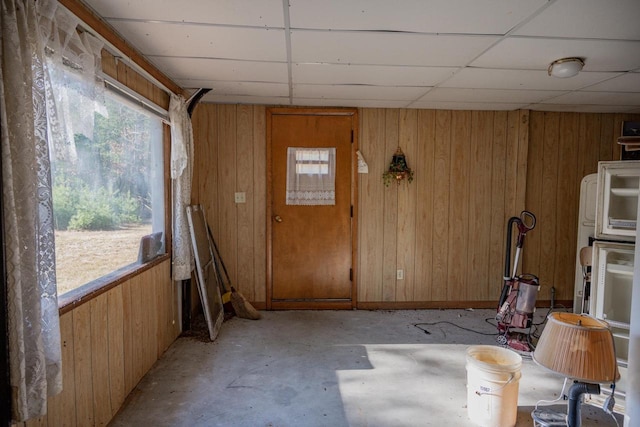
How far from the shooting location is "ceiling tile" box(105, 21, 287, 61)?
2133 millimetres

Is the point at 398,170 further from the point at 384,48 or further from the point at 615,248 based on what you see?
the point at 615,248

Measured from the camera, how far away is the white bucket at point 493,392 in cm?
206

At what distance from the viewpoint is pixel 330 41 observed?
228cm

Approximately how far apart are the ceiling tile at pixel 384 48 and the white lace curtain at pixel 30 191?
4.26 feet

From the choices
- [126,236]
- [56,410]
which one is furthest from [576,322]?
[126,236]

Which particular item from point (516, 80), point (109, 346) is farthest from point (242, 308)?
point (516, 80)

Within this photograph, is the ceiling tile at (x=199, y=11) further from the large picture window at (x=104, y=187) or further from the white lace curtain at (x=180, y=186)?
the white lace curtain at (x=180, y=186)

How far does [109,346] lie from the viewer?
7.04 feet

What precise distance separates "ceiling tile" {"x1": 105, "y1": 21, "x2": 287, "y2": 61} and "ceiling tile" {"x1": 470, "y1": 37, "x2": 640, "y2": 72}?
1439 mm

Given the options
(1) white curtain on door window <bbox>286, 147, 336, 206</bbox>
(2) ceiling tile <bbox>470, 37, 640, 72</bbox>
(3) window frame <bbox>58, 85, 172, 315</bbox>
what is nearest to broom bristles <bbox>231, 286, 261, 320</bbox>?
(3) window frame <bbox>58, 85, 172, 315</bbox>

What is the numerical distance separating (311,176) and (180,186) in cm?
149

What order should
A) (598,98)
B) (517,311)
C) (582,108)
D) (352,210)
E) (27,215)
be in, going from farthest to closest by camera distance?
1. (352,210)
2. (582,108)
3. (598,98)
4. (517,311)
5. (27,215)

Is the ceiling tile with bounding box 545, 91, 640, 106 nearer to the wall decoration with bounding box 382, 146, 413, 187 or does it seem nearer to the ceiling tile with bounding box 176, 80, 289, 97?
the wall decoration with bounding box 382, 146, 413, 187

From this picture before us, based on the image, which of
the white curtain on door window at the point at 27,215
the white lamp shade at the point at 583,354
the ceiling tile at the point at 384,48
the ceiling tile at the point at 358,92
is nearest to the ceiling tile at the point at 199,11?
the ceiling tile at the point at 384,48
